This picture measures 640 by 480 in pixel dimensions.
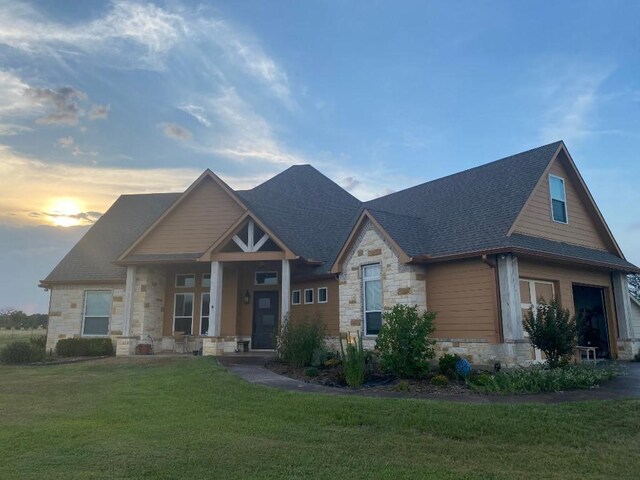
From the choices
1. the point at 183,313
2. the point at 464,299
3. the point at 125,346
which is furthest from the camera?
the point at 183,313

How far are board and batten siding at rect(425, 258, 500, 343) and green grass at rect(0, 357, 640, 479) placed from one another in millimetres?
4858

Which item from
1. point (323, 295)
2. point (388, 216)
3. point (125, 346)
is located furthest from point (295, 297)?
point (125, 346)

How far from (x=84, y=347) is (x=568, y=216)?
18.7 meters

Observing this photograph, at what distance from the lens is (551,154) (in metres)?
14.9

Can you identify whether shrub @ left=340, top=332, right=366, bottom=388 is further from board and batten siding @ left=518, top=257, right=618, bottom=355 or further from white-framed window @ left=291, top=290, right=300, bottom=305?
white-framed window @ left=291, top=290, right=300, bottom=305

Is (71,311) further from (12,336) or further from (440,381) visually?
(12,336)

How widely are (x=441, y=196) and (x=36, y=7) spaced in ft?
45.0

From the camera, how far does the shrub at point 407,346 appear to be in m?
10.8

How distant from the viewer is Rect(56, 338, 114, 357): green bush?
733 inches

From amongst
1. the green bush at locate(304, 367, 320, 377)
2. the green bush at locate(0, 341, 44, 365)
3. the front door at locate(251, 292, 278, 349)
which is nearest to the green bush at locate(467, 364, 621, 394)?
the green bush at locate(304, 367, 320, 377)

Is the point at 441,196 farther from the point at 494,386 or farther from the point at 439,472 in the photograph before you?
the point at 439,472

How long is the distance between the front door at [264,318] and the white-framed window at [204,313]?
2.03 m

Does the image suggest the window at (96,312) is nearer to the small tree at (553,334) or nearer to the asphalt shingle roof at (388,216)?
the asphalt shingle roof at (388,216)

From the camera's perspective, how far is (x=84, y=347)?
1869 cm
